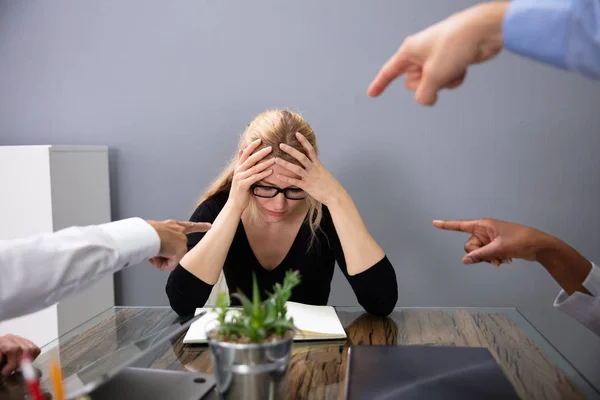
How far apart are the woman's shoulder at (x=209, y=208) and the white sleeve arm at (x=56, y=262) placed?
79 centimetres

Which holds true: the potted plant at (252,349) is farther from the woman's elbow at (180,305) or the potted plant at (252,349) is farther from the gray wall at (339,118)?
the gray wall at (339,118)

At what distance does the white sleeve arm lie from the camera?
88cm

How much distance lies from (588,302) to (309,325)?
622 millimetres

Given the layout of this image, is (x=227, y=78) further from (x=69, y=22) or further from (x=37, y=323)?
(x=37, y=323)

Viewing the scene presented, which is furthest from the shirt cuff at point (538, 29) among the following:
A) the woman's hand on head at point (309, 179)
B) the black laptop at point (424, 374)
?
the woman's hand on head at point (309, 179)

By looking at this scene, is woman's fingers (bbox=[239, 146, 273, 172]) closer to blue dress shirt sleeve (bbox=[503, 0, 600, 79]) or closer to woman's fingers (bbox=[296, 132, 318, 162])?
woman's fingers (bbox=[296, 132, 318, 162])

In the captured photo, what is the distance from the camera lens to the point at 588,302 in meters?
1.25

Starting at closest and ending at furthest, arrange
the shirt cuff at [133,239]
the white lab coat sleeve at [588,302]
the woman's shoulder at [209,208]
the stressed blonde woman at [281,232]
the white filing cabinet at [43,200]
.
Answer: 1. the shirt cuff at [133,239]
2. the white lab coat sleeve at [588,302]
3. the stressed blonde woman at [281,232]
4. the woman's shoulder at [209,208]
5. the white filing cabinet at [43,200]

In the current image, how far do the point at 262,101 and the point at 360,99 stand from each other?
394mm

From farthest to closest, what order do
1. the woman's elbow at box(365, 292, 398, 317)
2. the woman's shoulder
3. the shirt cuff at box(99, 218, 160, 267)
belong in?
1. the woman's shoulder
2. the woman's elbow at box(365, 292, 398, 317)
3. the shirt cuff at box(99, 218, 160, 267)

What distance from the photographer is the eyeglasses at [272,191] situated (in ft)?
5.45

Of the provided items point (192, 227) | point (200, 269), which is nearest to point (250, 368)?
point (192, 227)

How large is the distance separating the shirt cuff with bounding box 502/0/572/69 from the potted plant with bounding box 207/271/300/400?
0.51m

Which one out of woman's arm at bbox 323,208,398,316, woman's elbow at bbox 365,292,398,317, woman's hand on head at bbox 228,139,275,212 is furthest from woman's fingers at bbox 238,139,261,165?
woman's elbow at bbox 365,292,398,317
